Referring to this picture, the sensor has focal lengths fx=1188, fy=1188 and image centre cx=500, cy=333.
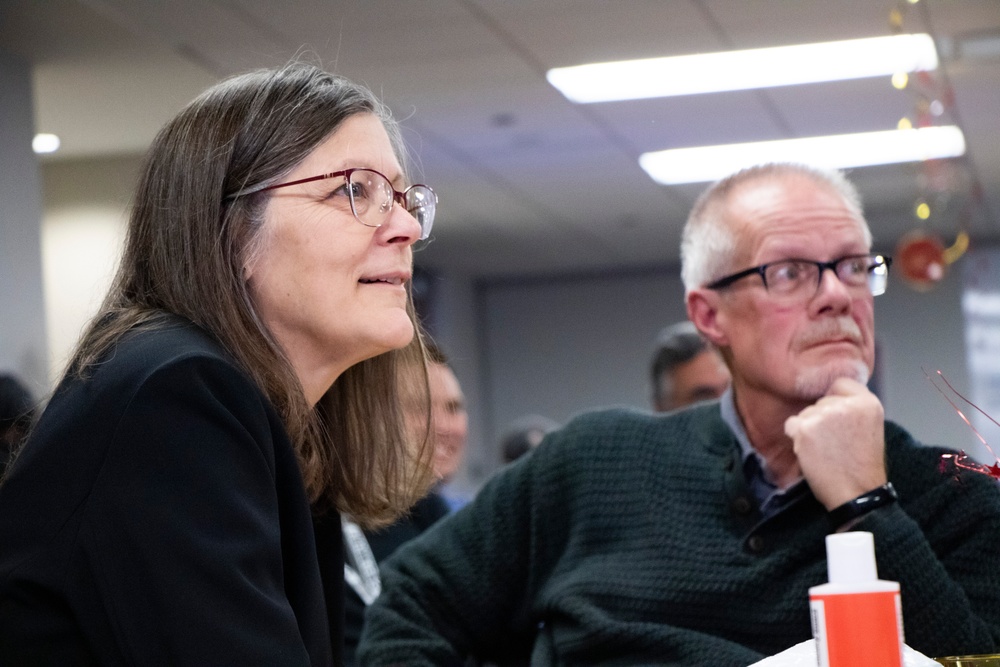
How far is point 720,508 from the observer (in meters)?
1.36

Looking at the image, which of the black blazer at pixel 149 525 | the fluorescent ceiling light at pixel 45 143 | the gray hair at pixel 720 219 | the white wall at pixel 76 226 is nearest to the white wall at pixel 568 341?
the white wall at pixel 76 226

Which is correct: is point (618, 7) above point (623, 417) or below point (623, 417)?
above

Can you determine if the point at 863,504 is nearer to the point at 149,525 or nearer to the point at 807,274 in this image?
the point at 807,274

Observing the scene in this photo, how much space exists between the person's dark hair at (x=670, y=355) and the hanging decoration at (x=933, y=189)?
93 cm

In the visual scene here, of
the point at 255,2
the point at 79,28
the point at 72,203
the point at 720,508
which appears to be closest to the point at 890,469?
the point at 720,508

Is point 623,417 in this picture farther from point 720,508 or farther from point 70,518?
point 70,518

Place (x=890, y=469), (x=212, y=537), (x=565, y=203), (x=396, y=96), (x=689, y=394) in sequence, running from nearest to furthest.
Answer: (x=212, y=537)
(x=890, y=469)
(x=689, y=394)
(x=396, y=96)
(x=565, y=203)

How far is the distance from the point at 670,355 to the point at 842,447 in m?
2.27

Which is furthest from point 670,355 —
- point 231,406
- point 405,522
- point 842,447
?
point 231,406

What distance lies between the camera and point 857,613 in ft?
2.49

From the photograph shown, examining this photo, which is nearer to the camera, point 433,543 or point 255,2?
point 433,543

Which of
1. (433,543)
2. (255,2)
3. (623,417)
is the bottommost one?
(433,543)

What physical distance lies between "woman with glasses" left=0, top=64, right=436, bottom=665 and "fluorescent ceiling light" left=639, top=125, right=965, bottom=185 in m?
5.16

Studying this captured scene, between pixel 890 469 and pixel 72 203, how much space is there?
465 centimetres
